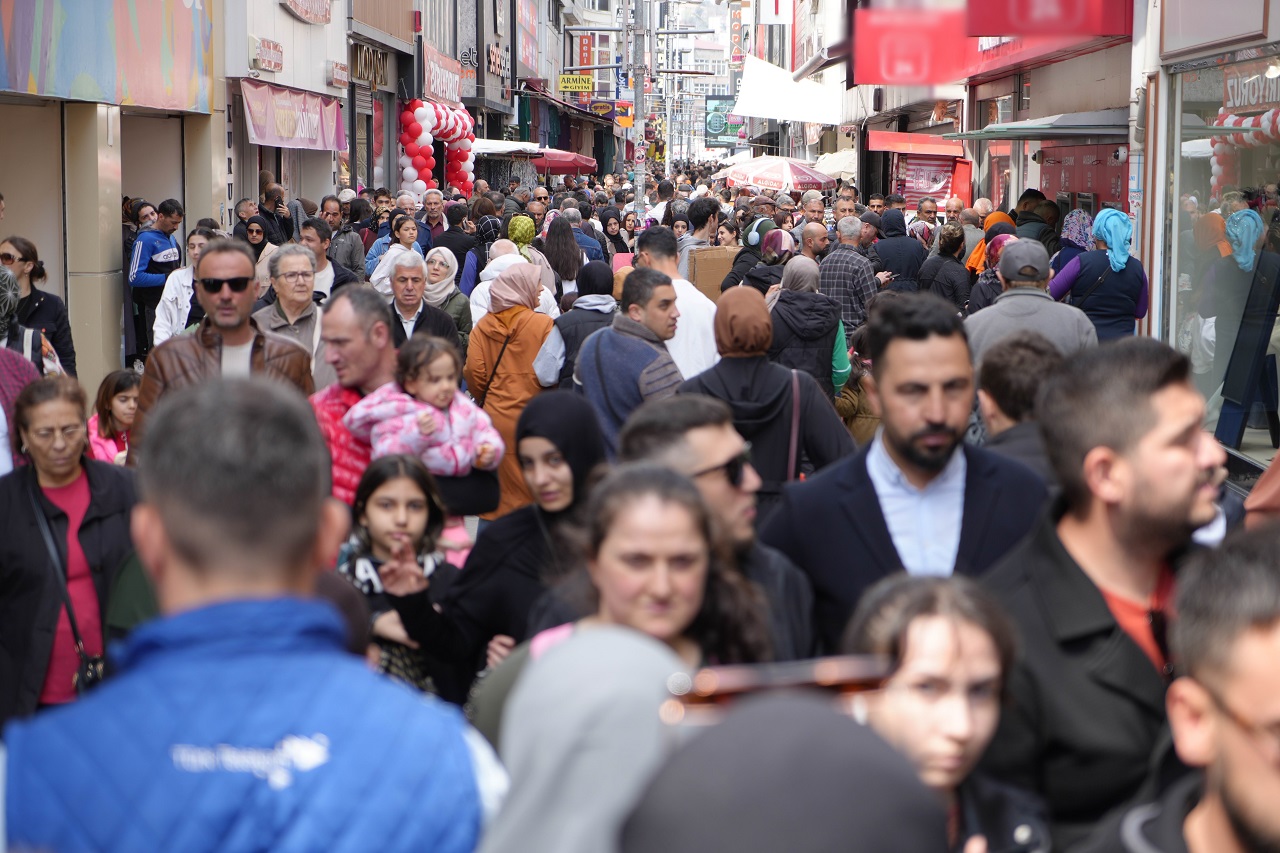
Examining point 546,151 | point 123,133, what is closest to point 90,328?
point 123,133

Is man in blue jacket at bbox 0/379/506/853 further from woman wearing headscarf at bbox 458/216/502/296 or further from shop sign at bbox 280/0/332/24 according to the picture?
shop sign at bbox 280/0/332/24

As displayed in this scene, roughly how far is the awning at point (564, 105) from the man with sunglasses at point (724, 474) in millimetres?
51980

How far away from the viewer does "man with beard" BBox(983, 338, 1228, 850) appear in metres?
2.72

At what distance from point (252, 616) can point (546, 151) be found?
38416 mm

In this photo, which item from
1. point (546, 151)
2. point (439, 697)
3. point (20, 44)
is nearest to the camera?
point (439, 697)

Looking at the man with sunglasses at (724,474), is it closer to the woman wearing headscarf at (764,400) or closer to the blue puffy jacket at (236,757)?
the blue puffy jacket at (236,757)

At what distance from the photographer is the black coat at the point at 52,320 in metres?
9.20

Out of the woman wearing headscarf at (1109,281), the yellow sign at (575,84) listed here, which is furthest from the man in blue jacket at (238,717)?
the yellow sign at (575,84)

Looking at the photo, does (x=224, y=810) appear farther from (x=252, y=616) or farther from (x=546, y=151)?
(x=546, y=151)

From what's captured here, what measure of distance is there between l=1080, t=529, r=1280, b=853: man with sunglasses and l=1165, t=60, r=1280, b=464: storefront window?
8.43 m

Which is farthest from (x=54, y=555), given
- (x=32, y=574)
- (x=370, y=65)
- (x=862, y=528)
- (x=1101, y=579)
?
(x=370, y=65)

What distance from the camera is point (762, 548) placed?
11.6ft

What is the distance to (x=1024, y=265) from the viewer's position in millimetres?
8133

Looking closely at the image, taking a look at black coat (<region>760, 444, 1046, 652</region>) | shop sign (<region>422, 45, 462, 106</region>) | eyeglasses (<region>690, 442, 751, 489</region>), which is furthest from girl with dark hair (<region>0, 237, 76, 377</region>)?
shop sign (<region>422, 45, 462, 106</region>)
